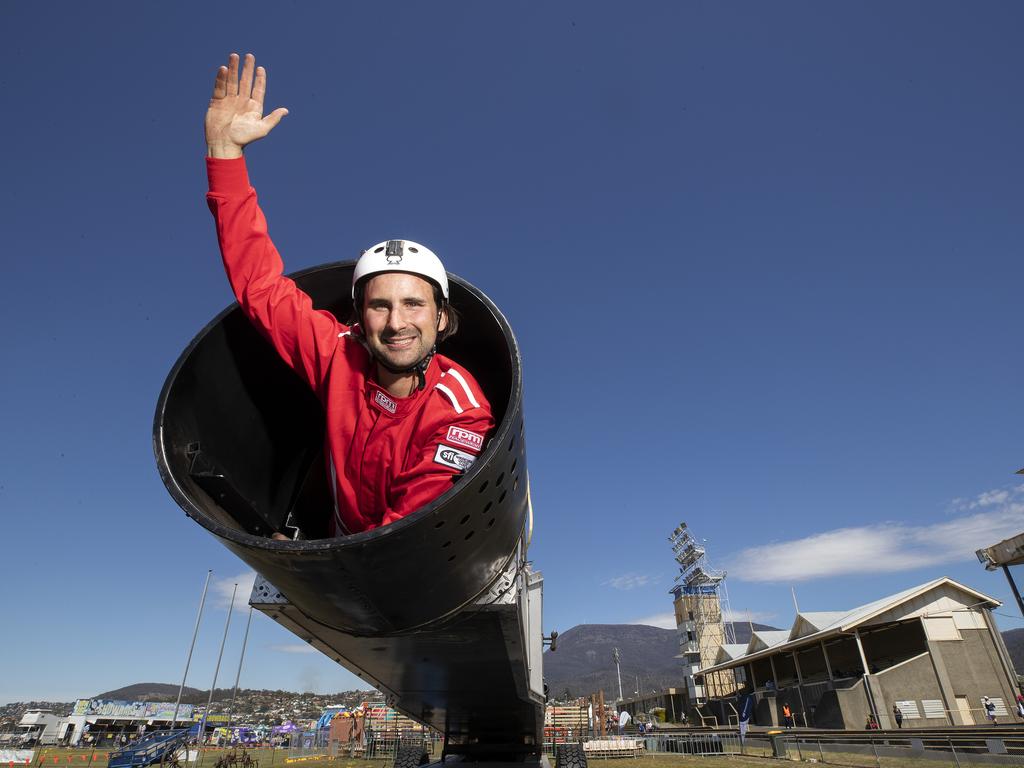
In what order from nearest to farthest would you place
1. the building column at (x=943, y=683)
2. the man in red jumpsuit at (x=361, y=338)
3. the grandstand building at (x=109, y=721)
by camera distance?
1. the man in red jumpsuit at (x=361, y=338)
2. the building column at (x=943, y=683)
3. the grandstand building at (x=109, y=721)

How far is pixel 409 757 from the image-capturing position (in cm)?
1077

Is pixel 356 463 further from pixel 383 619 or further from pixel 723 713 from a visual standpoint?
pixel 723 713

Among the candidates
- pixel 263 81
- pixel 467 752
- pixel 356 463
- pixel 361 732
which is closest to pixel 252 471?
pixel 356 463

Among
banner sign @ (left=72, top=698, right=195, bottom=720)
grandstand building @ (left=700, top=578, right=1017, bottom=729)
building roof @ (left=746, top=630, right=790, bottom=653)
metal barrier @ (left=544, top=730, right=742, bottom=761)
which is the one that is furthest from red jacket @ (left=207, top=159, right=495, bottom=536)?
banner sign @ (left=72, top=698, right=195, bottom=720)

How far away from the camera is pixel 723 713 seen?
1609 inches

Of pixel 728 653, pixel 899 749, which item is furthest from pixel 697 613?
pixel 899 749

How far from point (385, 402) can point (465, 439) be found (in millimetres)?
478

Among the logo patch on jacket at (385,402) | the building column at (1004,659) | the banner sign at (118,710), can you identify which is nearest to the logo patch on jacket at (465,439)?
the logo patch on jacket at (385,402)

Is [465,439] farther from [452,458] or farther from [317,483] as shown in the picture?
[317,483]

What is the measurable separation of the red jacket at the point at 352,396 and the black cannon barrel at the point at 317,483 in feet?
0.62

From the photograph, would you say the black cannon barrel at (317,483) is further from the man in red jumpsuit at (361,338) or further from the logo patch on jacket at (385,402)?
the logo patch on jacket at (385,402)

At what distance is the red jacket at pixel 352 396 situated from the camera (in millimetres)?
2197

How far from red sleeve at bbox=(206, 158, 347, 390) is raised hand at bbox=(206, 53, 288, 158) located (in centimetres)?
8

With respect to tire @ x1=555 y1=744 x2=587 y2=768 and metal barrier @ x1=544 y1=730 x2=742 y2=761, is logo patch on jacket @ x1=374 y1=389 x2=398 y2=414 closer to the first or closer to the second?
tire @ x1=555 y1=744 x2=587 y2=768
